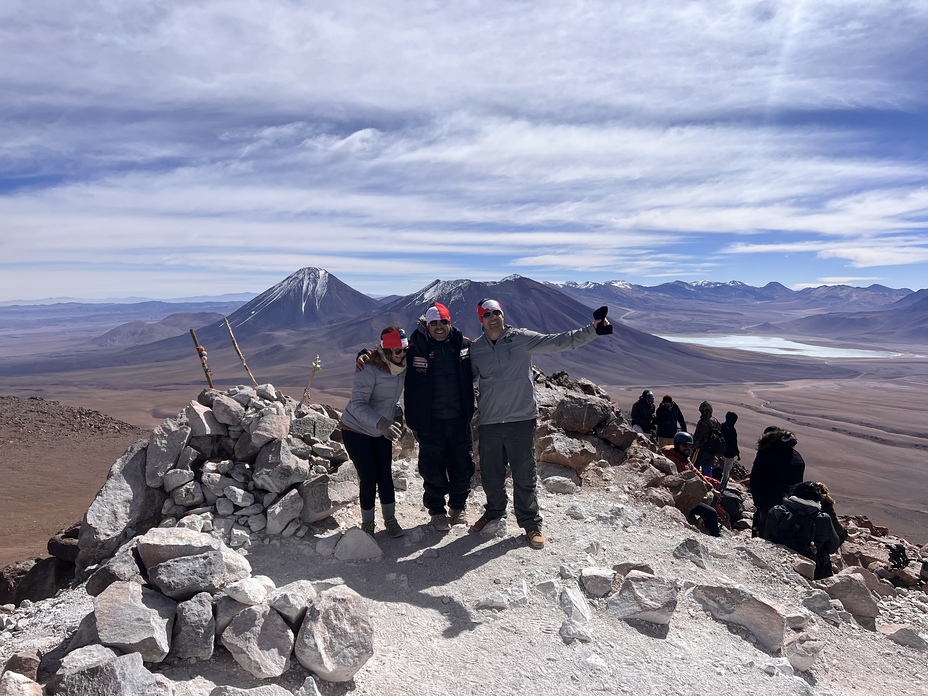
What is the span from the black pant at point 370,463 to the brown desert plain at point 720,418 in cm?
717

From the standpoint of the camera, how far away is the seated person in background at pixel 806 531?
5.25m

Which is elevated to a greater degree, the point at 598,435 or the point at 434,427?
the point at 434,427

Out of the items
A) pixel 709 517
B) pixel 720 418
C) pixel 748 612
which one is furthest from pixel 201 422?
pixel 720 418

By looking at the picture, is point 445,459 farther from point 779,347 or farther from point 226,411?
point 779,347

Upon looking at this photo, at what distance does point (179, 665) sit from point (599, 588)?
2.69m

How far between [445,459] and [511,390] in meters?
0.86

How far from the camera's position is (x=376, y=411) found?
441 cm

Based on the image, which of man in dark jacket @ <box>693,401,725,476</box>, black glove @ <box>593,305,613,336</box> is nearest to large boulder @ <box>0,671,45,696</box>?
black glove @ <box>593,305,613,336</box>

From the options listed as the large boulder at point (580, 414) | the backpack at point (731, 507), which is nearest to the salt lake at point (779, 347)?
the backpack at point (731, 507)

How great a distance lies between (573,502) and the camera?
5969 millimetres

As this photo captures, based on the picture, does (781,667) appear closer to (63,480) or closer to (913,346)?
(63,480)

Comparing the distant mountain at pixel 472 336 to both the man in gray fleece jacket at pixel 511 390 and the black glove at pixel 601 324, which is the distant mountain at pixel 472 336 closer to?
the man in gray fleece jacket at pixel 511 390

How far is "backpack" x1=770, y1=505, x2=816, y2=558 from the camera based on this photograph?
5.30 metres

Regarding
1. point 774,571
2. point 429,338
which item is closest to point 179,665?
point 429,338
